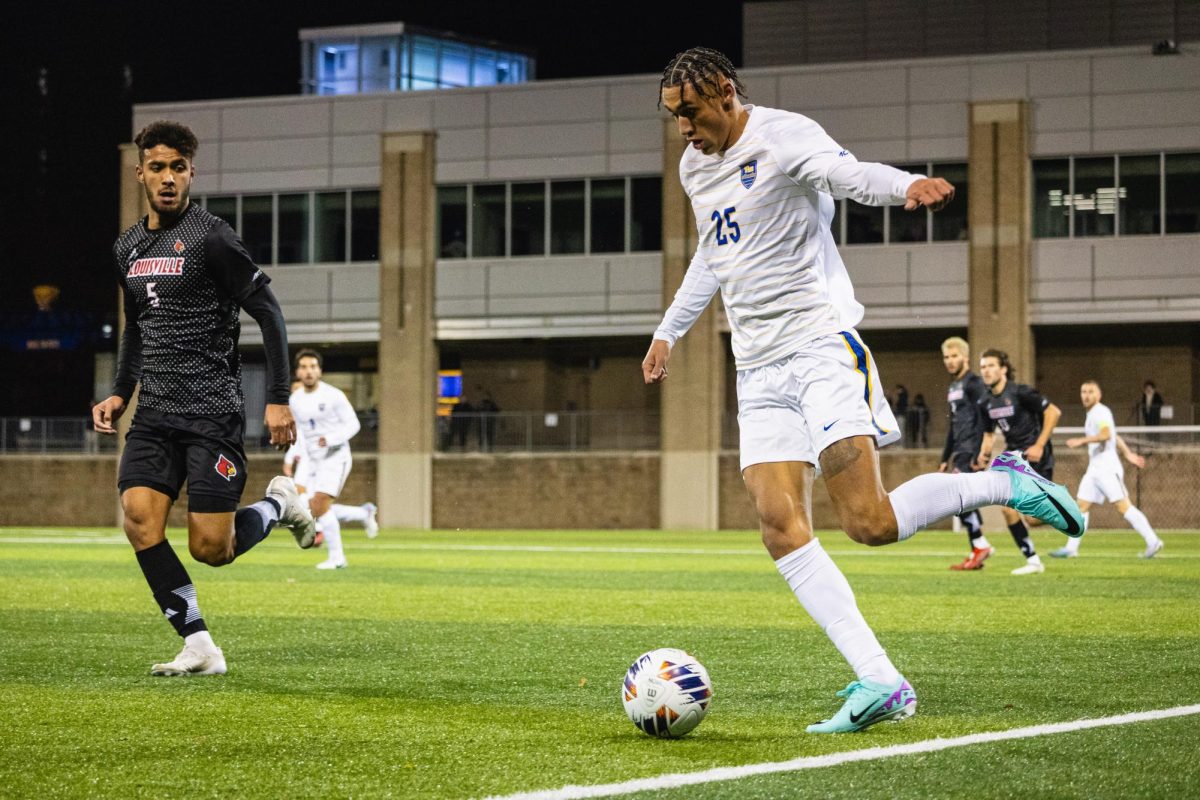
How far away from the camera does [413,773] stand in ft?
15.9

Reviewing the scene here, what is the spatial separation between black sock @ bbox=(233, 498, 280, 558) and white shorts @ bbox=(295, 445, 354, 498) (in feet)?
32.1

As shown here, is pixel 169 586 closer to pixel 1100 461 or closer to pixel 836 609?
pixel 836 609

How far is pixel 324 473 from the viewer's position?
58.2ft

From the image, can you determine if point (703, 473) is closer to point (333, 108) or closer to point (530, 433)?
point (530, 433)

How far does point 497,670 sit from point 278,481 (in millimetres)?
1641

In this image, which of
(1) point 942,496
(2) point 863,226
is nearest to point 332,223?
(2) point 863,226

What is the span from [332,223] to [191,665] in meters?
36.1

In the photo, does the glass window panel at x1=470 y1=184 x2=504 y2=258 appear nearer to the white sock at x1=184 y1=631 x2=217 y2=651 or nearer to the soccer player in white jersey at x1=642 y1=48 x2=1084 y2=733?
the white sock at x1=184 y1=631 x2=217 y2=651

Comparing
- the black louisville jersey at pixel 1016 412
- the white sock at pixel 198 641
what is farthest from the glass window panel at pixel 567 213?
the white sock at pixel 198 641

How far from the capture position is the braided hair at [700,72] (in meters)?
5.75

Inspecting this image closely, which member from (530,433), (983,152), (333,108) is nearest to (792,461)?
(983,152)

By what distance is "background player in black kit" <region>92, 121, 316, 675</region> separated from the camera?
7273mm

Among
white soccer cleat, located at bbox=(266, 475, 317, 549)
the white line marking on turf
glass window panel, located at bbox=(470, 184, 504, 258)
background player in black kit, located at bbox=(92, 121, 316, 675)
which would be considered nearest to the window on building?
glass window panel, located at bbox=(470, 184, 504, 258)

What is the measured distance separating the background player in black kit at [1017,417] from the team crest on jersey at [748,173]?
1073cm
